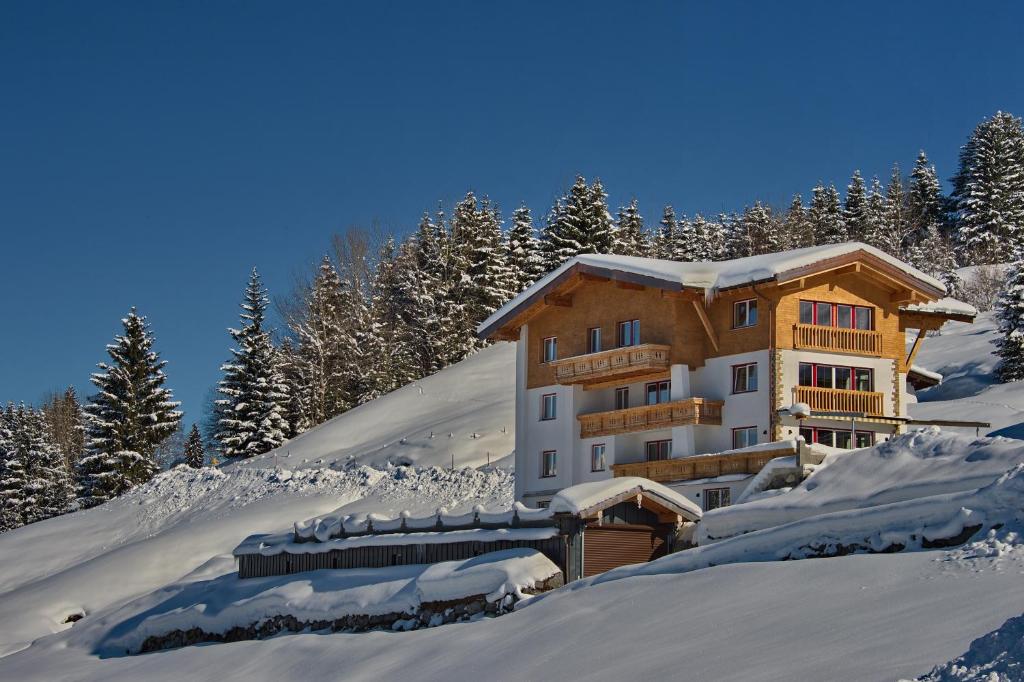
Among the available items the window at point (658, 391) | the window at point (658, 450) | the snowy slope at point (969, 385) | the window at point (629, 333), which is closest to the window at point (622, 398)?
the window at point (658, 391)

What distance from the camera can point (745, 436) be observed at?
43.6m

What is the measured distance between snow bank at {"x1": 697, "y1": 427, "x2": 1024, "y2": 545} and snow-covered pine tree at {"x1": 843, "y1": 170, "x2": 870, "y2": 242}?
82789 millimetres

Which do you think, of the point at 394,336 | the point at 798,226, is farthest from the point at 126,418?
the point at 798,226

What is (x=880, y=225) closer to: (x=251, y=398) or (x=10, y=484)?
(x=251, y=398)

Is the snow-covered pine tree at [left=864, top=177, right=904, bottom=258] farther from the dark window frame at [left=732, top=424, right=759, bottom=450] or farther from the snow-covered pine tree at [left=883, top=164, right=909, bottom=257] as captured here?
the dark window frame at [left=732, top=424, right=759, bottom=450]

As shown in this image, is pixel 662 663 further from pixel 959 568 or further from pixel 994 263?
pixel 994 263

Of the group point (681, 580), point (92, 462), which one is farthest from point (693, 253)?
point (681, 580)

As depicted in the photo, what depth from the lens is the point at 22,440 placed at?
86.1 meters

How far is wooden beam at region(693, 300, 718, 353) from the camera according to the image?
44.6m

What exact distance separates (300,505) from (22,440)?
41502 mm

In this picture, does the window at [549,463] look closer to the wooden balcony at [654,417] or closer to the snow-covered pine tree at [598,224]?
the wooden balcony at [654,417]

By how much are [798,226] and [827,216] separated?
10.2ft

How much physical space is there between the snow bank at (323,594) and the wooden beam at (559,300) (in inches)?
648

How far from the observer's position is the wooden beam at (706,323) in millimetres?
44594
